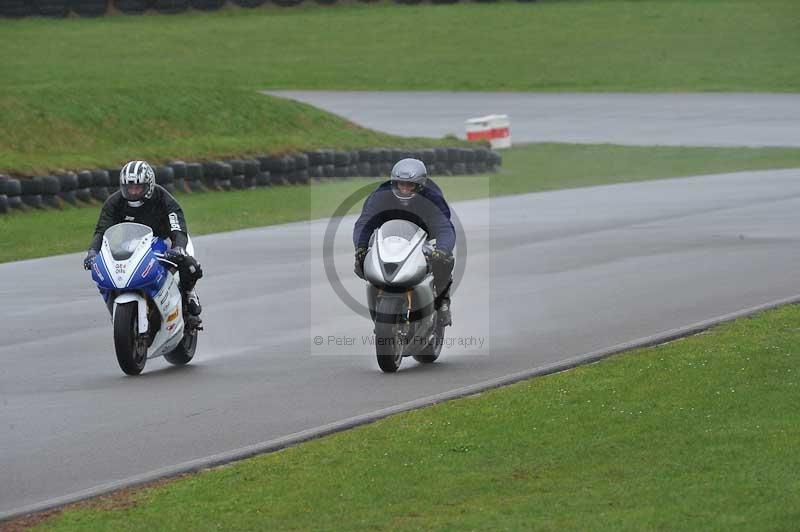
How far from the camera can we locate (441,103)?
138 ft

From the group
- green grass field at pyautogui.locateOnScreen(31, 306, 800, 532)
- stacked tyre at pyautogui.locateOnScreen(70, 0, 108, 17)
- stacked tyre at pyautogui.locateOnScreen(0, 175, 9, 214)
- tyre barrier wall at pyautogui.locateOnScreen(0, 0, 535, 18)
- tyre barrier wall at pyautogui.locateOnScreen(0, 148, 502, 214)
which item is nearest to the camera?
green grass field at pyautogui.locateOnScreen(31, 306, 800, 532)

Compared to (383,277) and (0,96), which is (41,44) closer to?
(0,96)

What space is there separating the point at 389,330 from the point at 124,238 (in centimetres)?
211

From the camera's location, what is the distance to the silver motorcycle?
Answer: 35.3ft

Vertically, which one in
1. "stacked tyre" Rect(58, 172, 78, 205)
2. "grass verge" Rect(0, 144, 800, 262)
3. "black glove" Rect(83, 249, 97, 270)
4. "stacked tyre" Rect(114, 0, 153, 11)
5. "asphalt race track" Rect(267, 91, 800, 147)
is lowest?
"asphalt race track" Rect(267, 91, 800, 147)

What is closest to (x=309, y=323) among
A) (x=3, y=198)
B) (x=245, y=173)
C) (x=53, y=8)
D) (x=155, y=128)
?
(x=3, y=198)

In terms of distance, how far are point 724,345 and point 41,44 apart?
4135 cm

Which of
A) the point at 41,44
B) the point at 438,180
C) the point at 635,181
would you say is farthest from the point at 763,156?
the point at 41,44

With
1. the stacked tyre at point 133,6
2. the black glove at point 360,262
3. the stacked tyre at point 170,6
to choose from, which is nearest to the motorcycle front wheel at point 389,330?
the black glove at point 360,262

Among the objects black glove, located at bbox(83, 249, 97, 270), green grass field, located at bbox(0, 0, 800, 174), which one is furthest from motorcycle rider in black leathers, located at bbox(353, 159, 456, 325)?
green grass field, located at bbox(0, 0, 800, 174)

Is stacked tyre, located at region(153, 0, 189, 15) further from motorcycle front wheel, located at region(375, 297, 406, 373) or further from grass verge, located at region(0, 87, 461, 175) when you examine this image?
motorcycle front wheel, located at region(375, 297, 406, 373)

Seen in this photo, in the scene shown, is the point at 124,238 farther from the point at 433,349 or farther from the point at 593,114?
the point at 593,114

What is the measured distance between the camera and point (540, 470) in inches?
306

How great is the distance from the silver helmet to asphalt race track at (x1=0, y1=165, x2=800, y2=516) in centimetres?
131
